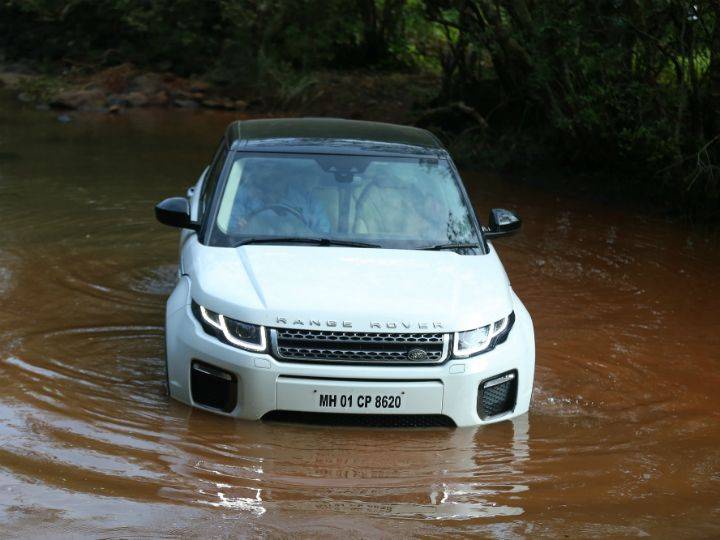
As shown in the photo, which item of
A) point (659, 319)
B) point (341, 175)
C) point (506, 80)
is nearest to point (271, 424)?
point (341, 175)

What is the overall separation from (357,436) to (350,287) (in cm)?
79

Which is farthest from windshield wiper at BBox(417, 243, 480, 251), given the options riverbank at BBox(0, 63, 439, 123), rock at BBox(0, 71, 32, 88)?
rock at BBox(0, 71, 32, 88)

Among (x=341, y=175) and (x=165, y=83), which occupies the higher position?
(x=341, y=175)

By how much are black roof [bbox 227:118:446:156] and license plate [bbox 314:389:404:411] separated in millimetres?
2129

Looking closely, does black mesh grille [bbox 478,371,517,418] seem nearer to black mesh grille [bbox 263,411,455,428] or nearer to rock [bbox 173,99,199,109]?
black mesh grille [bbox 263,411,455,428]

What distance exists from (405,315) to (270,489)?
3.73 ft

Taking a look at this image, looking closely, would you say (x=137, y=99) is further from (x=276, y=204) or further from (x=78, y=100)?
(x=276, y=204)

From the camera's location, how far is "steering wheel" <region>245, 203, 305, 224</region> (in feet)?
22.5

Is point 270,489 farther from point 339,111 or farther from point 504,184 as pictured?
point 339,111

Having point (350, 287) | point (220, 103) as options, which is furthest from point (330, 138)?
point (220, 103)

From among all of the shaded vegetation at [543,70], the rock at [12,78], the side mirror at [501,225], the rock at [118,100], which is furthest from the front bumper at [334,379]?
the rock at [12,78]

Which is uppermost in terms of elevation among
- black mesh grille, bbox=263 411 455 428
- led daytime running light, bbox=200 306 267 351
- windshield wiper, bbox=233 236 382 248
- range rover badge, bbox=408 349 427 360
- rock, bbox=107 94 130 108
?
windshield wiper, bbox=233 236 382 248

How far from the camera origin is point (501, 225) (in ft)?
24.0

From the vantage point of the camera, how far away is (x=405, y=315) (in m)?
5.71
